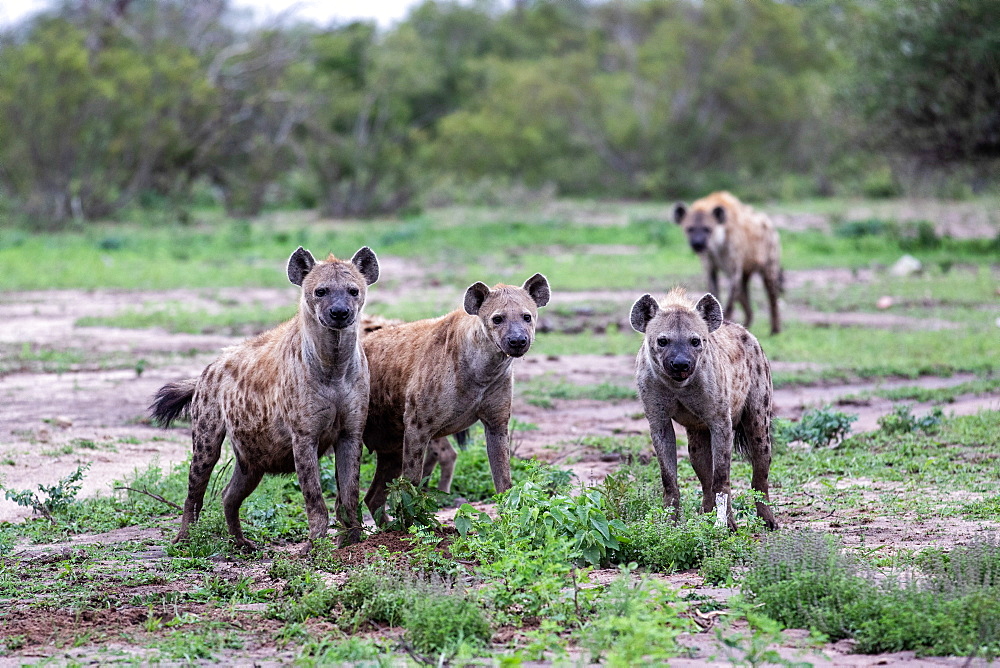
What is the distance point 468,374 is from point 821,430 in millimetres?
2504

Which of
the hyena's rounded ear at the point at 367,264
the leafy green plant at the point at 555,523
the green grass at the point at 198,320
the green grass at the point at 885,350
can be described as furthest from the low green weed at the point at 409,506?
the green grass at the point at 198,320

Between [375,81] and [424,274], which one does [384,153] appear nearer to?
[375,81]

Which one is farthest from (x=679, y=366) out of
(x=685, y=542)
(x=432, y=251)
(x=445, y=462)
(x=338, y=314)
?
(x=432, y=251)

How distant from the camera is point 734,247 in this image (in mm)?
11641

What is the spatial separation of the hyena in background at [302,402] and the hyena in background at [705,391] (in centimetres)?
120

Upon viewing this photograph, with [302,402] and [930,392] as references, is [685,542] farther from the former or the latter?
[930,392]

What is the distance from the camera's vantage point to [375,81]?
85.9 ft

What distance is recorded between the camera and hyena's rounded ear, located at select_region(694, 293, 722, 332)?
17.2 feet

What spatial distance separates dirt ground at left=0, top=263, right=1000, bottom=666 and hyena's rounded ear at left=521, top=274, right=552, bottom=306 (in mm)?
1192

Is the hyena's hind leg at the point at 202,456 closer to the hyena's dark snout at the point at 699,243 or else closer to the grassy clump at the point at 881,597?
the grassy clump at the point at 881,597

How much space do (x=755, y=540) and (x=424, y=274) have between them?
33.2 ft

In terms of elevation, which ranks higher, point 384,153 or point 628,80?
point 628,80

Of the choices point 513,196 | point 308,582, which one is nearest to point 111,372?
point 308,582

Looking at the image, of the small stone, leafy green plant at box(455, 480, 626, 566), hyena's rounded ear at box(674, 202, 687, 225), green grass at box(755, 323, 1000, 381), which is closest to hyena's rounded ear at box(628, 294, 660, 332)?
leafy green plant at box(455, 480, 626, 566)
